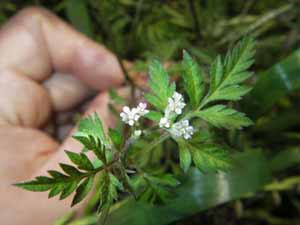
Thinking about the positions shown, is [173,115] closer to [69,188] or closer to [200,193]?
[69,188]

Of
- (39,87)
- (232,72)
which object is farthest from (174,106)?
(39,87)

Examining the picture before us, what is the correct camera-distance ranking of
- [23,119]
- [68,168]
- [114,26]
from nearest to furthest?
1. [68,168]
2. [23,119]
3. [114,26]

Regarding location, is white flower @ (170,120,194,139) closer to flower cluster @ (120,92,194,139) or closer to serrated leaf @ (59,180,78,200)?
flower cluster @ (120,92,194,139)

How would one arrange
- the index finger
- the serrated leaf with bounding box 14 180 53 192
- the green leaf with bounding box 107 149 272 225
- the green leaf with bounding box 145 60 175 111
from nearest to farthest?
1. the serrated leaf with bounding box 14 180 53 192
2. the green leaf with bounding box 145 60 175 111
3. the green leaf with bounding box 107 149 272 225
4. the index finger

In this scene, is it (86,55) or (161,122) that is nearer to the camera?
(161,122)

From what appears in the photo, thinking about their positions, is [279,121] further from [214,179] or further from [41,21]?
[41,21]

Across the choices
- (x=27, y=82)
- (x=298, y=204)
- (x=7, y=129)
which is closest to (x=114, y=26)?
(x=27, y=82)

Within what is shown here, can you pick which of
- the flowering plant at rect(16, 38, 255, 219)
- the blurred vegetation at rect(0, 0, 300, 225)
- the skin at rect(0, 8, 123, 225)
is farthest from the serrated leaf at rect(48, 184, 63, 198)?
the blurred vegetation at rect(0, 0, 300, 225)

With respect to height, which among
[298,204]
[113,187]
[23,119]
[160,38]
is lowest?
[113,187]
